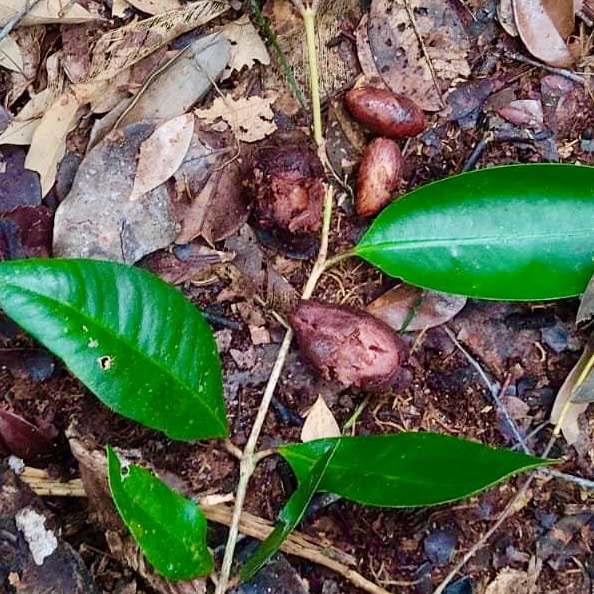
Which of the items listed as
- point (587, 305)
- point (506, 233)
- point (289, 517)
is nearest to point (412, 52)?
point (506, 233)

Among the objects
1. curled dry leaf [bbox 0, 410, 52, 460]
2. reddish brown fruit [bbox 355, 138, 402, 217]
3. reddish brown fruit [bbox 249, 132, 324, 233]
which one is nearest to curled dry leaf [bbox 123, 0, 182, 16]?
reddish brown fruit [bbox 249, 132, 324, 233]

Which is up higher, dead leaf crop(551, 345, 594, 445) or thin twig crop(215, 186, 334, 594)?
thin twig crop(215, 186, 334, 594)

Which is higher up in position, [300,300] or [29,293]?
[29,293]

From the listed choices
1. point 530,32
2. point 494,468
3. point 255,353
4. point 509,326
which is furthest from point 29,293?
point 530,32

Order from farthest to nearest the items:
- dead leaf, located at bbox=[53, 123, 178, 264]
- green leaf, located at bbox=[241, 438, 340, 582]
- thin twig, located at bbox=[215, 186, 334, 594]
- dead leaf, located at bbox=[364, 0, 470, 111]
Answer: dead leaf, located at bbox=[364, 0, 470, 111] → dead leaf, located at bbox=[53, 123, 178, 264] → thin twig, located at bbox=[215, 186, 334, 594] → green leaf, located at bbox=[241, 438, 340, 582]

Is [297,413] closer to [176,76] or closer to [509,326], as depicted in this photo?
[509,326]

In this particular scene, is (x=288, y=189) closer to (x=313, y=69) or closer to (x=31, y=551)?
(x=313, y=69)

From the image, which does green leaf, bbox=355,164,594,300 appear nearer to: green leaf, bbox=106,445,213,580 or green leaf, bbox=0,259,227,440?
green leaf, bbox=0,259,227,440
